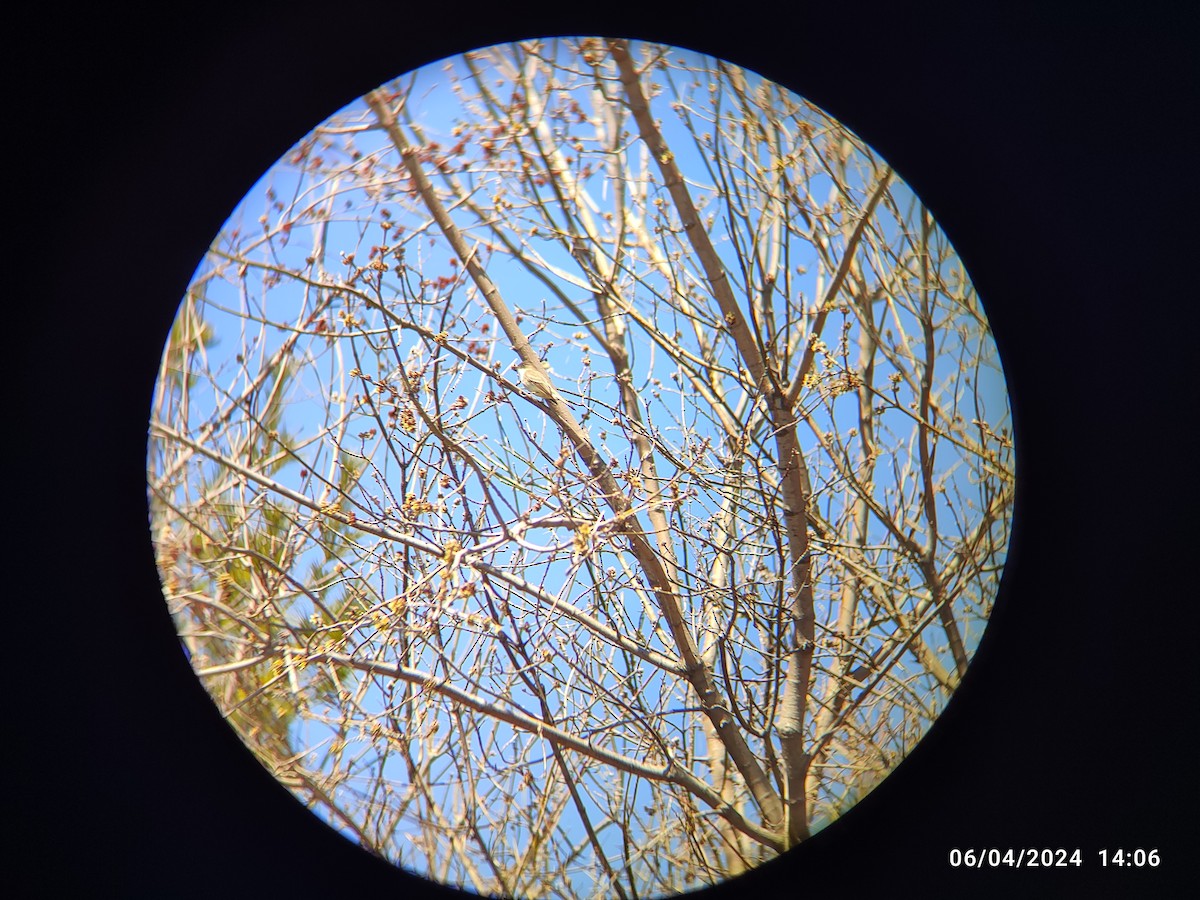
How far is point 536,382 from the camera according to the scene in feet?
3.75

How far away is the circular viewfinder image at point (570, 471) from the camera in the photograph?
1144 millimetres

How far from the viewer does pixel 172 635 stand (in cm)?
142

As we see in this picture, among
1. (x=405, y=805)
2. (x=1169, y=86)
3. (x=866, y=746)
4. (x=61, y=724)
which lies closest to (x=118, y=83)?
(x=61, y=724)

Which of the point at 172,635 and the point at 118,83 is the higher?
the point at 118,83

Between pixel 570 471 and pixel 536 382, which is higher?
pixel 536 382

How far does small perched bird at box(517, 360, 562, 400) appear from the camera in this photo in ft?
3.75

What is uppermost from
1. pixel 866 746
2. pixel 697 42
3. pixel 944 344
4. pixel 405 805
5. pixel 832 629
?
pixel 697 42

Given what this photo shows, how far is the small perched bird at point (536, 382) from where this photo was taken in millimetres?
1142

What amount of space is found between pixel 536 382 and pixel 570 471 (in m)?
0.13

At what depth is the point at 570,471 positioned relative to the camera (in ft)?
3.73

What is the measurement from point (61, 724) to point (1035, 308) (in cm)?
183

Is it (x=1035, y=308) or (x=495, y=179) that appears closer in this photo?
(x=495, y=179)

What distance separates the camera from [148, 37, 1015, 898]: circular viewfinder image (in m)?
1.14

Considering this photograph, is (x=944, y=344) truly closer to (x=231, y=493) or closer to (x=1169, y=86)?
(x=1169, y=86)
